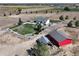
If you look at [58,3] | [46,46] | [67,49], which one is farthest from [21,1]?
[67,49]

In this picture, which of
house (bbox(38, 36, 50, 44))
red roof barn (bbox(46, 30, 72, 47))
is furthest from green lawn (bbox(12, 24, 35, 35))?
red roof barn (bbox(46, 30, 72, 47))

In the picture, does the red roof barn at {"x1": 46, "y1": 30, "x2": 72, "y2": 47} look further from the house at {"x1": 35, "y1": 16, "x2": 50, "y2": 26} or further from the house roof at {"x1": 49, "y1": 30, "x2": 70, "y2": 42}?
the house at {"x1": 35, "y1": 16, "x2": 50, "y2": 26}

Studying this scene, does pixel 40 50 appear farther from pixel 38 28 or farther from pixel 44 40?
pixel 38 28

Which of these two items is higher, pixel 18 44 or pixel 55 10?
pixel 55 10

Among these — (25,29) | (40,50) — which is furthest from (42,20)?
(40,50)

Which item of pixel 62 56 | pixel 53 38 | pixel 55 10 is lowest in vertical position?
pixel 62 56

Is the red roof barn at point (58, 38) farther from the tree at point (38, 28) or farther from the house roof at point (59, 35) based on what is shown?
the tree at point (38, 28)

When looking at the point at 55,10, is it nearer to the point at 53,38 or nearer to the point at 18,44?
the point at 53,38

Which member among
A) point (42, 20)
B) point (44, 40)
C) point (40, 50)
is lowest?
point (40, 50)
